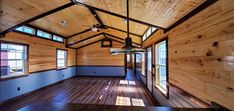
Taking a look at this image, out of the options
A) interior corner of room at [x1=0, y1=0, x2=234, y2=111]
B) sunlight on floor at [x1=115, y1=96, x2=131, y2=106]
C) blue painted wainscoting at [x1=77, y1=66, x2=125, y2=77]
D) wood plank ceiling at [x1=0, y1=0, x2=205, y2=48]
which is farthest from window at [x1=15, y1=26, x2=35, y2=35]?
blue painted wainscoting at [x1=77, y1=66, x2=125, y2=77]

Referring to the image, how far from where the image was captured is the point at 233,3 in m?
1.33

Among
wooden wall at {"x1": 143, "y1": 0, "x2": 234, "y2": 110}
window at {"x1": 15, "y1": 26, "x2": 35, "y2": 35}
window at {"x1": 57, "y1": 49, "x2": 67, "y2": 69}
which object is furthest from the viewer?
window at {"x1": 57, "y1": 49, "x2": 67, "y2": 69}

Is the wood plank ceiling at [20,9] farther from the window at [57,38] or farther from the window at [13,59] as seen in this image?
the window at [57,38]

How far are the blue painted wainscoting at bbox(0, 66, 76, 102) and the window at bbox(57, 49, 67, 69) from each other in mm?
435

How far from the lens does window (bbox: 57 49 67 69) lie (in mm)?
8205

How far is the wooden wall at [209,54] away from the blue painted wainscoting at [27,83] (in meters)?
4.93

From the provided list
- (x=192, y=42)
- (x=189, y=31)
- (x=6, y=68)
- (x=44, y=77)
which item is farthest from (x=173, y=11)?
(x=44, y=77)

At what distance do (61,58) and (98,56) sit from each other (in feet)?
9.21

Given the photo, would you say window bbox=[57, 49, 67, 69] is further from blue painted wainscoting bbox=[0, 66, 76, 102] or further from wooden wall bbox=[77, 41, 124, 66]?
wooden wall bbox=[77, 41, 124, 66]

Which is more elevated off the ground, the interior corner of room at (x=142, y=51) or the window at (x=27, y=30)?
the window at (x=27, y=30)

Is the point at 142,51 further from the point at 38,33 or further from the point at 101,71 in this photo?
the point at 101,71

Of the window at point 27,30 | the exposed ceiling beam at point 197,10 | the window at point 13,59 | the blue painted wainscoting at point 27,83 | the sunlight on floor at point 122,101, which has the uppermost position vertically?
the window at point 27,30

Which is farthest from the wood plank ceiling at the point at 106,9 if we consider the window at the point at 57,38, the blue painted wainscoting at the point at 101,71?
the blue painted wainscoting at the point at 101,71

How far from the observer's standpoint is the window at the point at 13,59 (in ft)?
14.5
